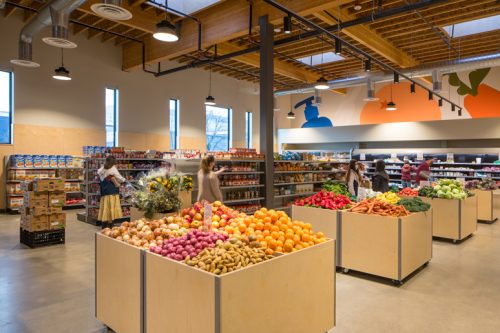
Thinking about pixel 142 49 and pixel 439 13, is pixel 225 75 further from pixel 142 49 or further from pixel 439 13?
pixel 439 13

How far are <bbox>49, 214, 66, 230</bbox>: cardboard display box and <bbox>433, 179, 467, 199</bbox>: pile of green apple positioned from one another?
6794 mm

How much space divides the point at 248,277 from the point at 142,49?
1059cm

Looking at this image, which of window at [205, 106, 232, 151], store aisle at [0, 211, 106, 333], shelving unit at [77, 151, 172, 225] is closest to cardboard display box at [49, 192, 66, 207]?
store aisle at [0, 211, 106, 333]

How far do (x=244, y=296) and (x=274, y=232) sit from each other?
33.3 inches

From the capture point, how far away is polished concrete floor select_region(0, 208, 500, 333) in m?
3.38

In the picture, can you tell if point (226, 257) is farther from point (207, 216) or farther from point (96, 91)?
point (96, 91)

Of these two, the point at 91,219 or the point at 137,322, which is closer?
the point at 137,322

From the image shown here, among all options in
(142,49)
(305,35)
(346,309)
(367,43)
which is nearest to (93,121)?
(142,49)

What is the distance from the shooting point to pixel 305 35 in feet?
27.3

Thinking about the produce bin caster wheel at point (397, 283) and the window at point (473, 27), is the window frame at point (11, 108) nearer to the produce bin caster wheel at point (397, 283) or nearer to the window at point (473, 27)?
the produce bin caster wheel at point (397, 283)

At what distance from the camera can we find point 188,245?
273 cm

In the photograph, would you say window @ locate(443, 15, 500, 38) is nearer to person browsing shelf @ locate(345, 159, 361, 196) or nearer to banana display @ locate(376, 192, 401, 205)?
person browsing shelf @ locate(345, 159, 361, 196)

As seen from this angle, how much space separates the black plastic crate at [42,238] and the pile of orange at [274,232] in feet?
14.3

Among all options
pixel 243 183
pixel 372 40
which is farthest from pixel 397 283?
pixel 372 40
